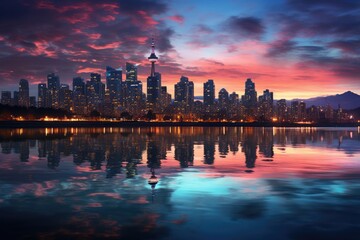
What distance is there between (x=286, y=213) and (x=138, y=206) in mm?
5477

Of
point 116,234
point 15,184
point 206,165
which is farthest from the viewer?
point 206,165

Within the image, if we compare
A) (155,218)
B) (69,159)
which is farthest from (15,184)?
(69,159)

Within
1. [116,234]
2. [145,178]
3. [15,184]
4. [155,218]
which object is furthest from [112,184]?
[116,234]

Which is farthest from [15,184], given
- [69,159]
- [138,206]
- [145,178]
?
[69,159]

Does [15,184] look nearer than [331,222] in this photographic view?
No

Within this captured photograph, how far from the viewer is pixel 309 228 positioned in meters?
12.1

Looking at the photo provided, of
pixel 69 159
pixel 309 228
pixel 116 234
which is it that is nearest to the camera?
pixel 116 234

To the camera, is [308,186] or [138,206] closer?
[138,206]

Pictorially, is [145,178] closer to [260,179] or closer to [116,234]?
[260,179]

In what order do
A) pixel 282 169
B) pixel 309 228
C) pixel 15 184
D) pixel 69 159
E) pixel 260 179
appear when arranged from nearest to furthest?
pixel 309 228, pixel 15 184, pixel 260 179, pixel 282 169, pixel 69 159

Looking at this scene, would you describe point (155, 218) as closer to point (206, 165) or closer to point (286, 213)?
point (286, 213)

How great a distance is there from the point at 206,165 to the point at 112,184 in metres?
10.3

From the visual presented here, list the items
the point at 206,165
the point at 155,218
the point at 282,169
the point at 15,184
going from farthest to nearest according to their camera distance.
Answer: the point at 206,165, the point at 282,169, the point at 15,184, the point at 155,218

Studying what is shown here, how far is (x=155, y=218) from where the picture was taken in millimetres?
13008
